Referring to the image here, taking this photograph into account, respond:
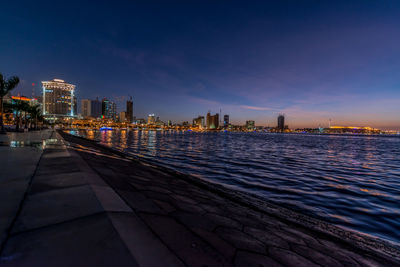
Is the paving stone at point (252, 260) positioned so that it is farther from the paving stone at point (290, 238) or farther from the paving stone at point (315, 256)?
the paving stone at point (290, 238)

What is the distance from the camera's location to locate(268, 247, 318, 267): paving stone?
8.65 feet

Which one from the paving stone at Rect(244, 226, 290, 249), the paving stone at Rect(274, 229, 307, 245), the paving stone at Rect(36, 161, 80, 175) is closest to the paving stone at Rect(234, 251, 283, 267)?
the paving stone at Rect(244, 226, 290, 249)

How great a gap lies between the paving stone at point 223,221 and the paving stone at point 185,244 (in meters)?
1.02

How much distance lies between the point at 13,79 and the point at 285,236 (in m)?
39.7

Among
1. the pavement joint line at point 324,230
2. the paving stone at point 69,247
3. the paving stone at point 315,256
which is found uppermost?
the paving stone at point 69,247

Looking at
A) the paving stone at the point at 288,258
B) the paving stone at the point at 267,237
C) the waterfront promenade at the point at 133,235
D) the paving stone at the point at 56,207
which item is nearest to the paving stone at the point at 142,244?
the waterfront promenade at the point at 133,235

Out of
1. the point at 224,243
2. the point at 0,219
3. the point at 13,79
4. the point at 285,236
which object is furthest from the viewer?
the point at 13,79

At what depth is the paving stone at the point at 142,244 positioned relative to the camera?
1814mm

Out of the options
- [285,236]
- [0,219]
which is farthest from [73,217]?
[285,236]

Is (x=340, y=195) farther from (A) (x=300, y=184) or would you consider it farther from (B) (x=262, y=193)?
(B) (x=262, y=193)

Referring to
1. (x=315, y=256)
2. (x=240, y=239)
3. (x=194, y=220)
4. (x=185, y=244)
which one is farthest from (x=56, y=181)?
(x=315, y=256)

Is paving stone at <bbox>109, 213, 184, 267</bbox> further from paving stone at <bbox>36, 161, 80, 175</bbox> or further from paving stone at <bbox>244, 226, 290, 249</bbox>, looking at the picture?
paving stone at <bbox>36, 161, 80, 175</bbox>

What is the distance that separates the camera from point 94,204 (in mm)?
2979

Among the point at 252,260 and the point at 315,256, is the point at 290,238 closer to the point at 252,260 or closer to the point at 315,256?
the point at 315,256
